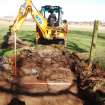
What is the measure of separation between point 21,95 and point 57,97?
123cm

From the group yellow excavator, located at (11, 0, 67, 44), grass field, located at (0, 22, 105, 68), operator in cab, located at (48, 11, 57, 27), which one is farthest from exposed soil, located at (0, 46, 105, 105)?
operator in cab, located at (48, 11, 57, 27)

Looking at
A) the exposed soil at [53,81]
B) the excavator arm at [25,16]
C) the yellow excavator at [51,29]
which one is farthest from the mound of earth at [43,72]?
the yellow excavator at [51,29]

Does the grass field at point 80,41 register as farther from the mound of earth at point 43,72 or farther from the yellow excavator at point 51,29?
the mound of earth at point 43,72

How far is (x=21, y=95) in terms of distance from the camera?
28.8ft

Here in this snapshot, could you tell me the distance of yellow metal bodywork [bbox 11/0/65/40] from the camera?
13.2 meters

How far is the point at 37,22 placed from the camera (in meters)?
16.2

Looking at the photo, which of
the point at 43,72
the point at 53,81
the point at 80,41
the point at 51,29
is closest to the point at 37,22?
the point at 51,29

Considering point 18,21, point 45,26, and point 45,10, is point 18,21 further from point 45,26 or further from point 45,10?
point 45,10

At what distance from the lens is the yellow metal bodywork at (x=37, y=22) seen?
13225 mm

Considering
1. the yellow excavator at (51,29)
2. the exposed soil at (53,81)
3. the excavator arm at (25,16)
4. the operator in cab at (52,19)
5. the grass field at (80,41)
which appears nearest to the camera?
the exposed soil at (53,81)

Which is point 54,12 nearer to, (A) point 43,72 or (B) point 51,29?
(B) point 51,29

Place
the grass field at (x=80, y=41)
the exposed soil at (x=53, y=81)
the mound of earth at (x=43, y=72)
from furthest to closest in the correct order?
the grass field at (x=80, y=41)
the mound of earth at (x=43, y=72)
the exposed soil at (x=53, y=81)

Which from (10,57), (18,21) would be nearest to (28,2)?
(18,21)

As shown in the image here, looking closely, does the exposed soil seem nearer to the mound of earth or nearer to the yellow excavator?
the mound of earth
